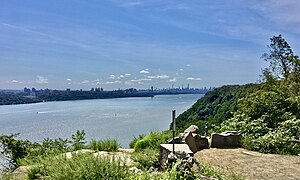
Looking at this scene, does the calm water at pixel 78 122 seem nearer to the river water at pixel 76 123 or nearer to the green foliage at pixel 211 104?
the river water at pixel 76 123

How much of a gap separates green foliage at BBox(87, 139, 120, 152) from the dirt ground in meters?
2.08

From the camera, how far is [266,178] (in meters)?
5.34

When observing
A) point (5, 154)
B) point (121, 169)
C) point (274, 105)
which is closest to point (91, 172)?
point (121, 169)

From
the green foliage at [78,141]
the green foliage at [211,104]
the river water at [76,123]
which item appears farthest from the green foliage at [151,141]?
the green foliage at [211,104]

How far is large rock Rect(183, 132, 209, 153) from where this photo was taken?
7.73 meters

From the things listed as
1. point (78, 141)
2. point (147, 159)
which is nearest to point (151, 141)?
point (147, 159)

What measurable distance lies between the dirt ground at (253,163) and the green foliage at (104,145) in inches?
81.9

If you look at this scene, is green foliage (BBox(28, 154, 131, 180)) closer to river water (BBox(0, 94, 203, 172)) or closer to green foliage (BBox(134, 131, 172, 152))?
river water (BBox(0, 94, 203, 172))

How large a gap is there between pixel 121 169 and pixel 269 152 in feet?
16.8

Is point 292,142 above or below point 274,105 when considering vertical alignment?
below

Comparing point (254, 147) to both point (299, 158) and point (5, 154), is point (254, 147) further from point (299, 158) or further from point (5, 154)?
point (5, 154)

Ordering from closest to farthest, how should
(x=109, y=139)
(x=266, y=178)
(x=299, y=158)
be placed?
(x=266, y=178)
(x=299, y=158)
(x=109, y=139)

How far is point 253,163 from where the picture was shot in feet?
21.2

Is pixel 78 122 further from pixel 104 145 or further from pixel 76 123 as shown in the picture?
pixel 104 145
